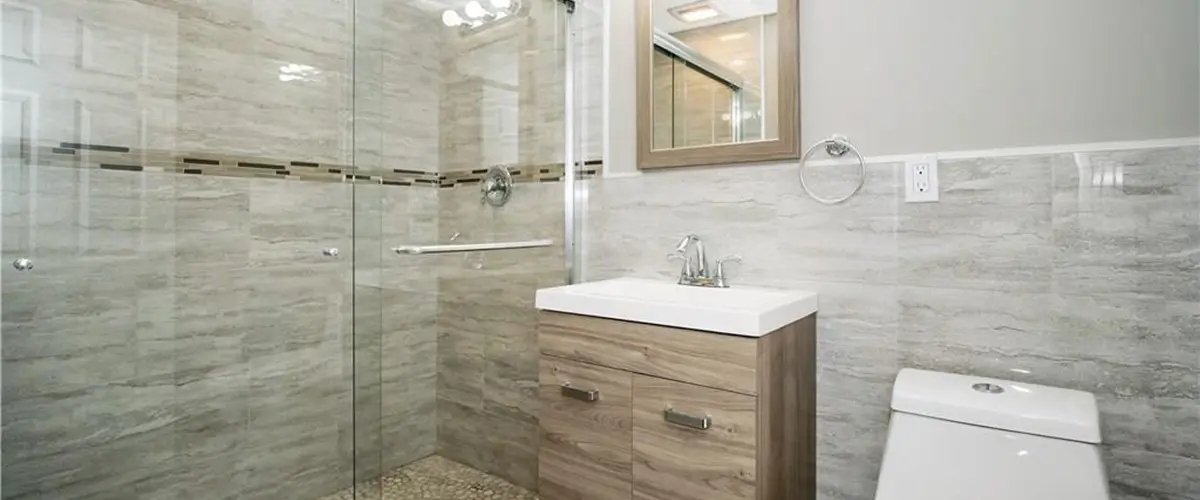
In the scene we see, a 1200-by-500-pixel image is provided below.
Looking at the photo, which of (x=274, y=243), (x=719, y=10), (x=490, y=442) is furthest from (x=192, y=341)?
(x=719, y=10)

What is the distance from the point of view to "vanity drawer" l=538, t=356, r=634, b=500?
1.52 m

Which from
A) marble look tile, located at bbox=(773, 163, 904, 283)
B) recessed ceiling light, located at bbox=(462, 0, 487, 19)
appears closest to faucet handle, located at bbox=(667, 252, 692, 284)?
marble look tile, located at bbox=(773, 163, 904, 283)

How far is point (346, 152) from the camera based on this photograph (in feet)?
6.89

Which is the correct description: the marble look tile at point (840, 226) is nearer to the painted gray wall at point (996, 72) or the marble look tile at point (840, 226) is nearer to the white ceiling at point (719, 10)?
the painted gray wall at point (996, 72)

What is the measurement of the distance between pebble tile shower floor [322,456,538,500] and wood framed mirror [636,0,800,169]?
1.32m

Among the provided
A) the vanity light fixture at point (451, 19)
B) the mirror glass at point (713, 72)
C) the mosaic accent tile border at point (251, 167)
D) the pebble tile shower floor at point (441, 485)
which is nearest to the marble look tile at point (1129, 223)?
the mirror glass at point (713, 72)

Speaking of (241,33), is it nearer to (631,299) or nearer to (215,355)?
(215,355)

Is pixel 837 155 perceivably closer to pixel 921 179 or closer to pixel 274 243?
pixel 921 179

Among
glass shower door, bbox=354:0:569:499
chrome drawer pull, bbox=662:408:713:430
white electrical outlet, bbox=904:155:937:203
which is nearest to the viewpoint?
chrome drawer pull, bbox=662:408:713:430

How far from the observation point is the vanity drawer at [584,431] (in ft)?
4.98

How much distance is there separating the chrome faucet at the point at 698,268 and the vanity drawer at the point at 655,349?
44 cm

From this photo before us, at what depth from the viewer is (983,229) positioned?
1453 millimetres

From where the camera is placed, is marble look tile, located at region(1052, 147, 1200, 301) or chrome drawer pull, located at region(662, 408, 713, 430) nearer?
marble look tile, located at region(1052, 147, 1200, 301)

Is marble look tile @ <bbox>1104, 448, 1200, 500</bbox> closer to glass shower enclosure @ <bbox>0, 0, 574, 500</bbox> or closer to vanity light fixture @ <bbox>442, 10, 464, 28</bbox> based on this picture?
glass shower enclosure @ <bbox>0, 0, 574, 500</bbox>
